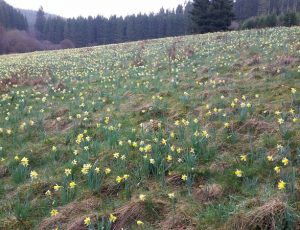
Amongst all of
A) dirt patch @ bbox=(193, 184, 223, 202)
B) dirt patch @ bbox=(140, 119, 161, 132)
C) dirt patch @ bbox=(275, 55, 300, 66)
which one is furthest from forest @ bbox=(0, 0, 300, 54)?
dirt patch @ bbox=(193, 184, 223, 202)

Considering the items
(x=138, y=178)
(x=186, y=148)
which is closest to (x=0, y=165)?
(x=138, y=178)

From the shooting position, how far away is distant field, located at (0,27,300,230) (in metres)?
4.33

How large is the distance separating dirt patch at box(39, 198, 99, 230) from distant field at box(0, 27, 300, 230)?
0.01 m

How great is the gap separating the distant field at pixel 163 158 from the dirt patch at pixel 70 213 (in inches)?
0.5

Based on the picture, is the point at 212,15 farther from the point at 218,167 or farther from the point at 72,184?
the point at 72,184

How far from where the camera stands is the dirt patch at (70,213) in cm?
449

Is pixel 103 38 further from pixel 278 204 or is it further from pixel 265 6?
pixel 278 204

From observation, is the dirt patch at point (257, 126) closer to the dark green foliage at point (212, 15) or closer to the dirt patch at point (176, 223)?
the dirt patch at point (176, 223)

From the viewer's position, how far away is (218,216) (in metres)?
4.09

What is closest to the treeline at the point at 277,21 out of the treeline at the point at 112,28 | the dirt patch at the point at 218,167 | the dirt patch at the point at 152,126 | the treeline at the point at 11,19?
the dirt patch at the point at 152,126

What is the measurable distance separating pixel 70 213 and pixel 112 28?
342ft

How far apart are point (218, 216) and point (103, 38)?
10376 centimetres

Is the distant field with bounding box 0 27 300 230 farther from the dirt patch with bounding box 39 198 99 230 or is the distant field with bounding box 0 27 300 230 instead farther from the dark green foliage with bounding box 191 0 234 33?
the dark green foliage with bounding box 191 0 234 33

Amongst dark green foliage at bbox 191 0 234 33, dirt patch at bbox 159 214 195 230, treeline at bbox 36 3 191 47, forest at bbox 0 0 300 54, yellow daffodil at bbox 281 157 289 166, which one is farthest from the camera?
treeline at bbox 36 3 191 47
